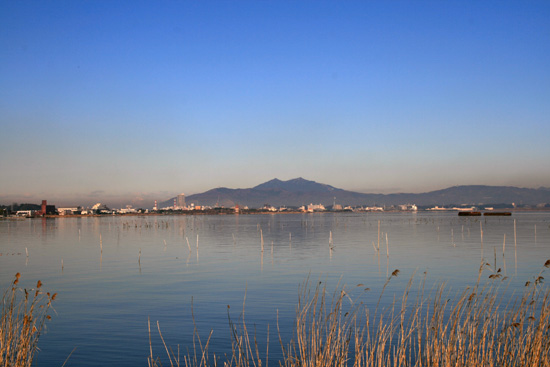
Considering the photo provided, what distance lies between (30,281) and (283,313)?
19.0 meters

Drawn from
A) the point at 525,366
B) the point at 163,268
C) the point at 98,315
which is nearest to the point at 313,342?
the point at 525,366

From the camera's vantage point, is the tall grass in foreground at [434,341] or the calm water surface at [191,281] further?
the calm water surface at [191,281]

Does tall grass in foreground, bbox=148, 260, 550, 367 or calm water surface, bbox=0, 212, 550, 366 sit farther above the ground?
tall grass in foreground, bbox=148, 260, 550, 367

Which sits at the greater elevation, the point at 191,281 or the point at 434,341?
the point at 434,341

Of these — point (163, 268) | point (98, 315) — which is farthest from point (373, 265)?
point (98, 315)

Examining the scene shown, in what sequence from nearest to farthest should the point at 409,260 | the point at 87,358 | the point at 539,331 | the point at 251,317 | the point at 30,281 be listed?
1. the point at 539,331
2. the point at 87,358
3. the point at 251,317
4. the point at 30,281
5. the point at 409,260

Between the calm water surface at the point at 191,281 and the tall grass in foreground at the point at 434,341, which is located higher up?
the tall grass in foreground at the point at 434,341

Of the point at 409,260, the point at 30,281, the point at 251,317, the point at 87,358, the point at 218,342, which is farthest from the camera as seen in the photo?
the point at 409,260

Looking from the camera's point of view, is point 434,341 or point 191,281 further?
point 191,281

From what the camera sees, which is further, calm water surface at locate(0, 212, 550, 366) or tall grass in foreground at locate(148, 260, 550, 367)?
calm water surface at locate(0, 212, 550, 366)

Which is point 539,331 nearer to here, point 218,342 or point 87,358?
point 218,342

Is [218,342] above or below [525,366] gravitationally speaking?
below

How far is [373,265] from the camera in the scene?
38.1 meters

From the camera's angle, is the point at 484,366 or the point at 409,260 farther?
the point at 409,260
